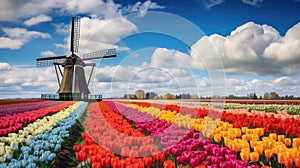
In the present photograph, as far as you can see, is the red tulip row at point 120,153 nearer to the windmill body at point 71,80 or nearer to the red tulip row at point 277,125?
the red tulip row at point 277,125

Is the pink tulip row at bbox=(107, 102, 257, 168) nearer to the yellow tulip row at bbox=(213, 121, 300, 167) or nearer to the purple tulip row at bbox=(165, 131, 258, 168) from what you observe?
the purple tulip row at bbox=(165, 131, 258, 168)

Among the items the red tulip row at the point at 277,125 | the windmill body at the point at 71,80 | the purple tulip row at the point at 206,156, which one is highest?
the windmill body at the point at 71,80

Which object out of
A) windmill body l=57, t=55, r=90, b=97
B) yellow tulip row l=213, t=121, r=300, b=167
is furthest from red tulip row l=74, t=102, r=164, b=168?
windmill body l=57, t=55, r=90, b=97

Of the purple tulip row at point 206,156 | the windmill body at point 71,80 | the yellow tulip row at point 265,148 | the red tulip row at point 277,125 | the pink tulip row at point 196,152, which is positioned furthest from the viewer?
the windmill body at point 71,80

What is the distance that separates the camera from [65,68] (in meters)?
35.2

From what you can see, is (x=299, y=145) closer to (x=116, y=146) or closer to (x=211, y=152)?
(x=211, y=152)

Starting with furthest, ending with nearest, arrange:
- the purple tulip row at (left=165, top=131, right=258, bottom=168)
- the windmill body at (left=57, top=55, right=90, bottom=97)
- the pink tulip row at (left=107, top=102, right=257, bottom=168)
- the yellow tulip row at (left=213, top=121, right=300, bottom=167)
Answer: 1. the windmill body at (left=57, top=55, right=90, bottom=97)
2. the yellow tulip row at (left=213, top=121, right=300, bottom=167)
3. the pink tulip row at (left=107, top=102, right=257, bottom=168)
4. the purple tulip row at (left=165, top=131, right=258, bottom=168)

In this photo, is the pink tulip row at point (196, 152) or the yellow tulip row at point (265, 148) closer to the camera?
the pink tulip row at point (196, 152)

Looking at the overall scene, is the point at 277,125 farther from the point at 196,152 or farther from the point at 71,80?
the point at 71,80

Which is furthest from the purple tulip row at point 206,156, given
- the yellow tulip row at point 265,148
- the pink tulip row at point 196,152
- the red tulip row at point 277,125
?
the red tulip row at point 277,125

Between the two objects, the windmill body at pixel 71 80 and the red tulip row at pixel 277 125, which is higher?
the windmill body at pixel 71 80

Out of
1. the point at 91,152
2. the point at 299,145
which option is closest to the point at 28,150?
the point at 91,152

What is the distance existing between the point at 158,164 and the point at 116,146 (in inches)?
32.4

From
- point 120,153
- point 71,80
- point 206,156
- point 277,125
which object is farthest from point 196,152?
point 71,80
